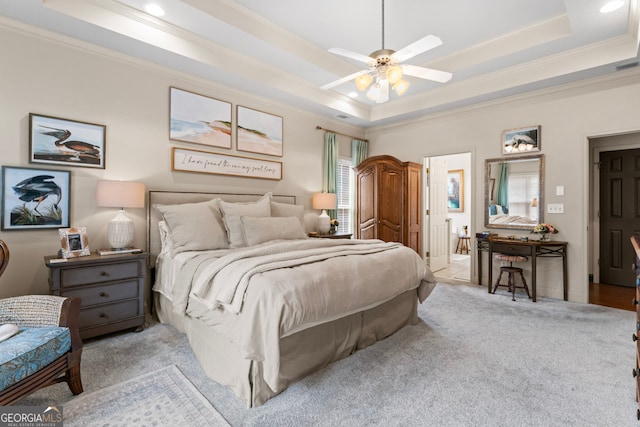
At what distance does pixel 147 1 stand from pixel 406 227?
4.32 meters

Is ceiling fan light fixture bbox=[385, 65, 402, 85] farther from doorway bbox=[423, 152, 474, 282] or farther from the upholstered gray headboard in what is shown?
doorway bbox=[423, 152, 474, 282]

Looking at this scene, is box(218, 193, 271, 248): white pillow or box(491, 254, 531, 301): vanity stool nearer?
box(218, 193, 271, 248): white pillow

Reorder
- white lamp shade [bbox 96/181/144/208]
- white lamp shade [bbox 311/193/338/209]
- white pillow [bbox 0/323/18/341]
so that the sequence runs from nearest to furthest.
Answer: white pillow [bbox 0/323/18/341], white lamp shade [bbox 96/181/144/208], white lamp shade [bbox 311/193/338/209]

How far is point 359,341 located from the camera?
253 centimetres

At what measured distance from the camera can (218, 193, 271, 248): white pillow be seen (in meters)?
3.35

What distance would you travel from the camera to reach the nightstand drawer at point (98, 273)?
254 cm

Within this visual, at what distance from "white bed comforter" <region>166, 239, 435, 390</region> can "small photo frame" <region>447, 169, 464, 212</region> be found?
5.71m

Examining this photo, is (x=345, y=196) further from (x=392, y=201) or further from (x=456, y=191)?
(x=456, y=191)

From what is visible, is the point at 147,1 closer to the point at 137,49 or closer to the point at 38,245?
the point at 137,49

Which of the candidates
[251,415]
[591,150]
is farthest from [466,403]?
[591,150]

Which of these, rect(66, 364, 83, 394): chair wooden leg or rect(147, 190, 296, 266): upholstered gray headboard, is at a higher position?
rect(147, 190, 296, 266): upholstered gray headboard

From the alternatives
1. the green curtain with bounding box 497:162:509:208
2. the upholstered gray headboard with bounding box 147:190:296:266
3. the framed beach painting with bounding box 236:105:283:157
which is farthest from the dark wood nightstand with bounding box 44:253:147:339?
the green curtain with bounding box 497:162:509:208

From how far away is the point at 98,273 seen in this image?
8.79ft

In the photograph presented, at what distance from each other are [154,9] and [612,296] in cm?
645
